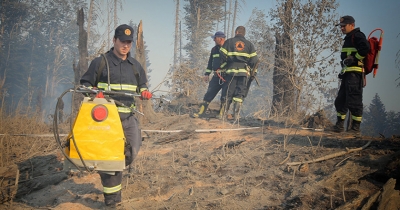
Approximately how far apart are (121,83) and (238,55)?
4636mm

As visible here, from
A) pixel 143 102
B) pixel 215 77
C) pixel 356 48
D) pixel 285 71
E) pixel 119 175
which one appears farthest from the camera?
pixel 285 71

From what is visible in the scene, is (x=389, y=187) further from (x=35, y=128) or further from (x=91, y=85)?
(x=35, y=128)

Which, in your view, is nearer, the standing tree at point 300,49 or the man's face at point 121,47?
the man's face at point 121,47

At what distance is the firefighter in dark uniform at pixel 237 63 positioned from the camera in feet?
22.9

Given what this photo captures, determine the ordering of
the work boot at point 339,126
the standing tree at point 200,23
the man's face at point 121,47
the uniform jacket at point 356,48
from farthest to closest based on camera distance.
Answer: the standing tree at point 200,23 → the work boot at point 339,126 → the uniform jacket at point 356,48 → the man's face at point 121,47

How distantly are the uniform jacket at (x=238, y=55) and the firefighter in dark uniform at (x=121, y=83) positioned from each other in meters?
4.32

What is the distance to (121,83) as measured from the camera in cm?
299

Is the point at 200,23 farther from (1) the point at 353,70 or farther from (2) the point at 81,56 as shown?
(1) the point at 353,70

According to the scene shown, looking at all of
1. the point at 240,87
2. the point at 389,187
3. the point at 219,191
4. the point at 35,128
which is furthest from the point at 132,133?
the point at 35,128

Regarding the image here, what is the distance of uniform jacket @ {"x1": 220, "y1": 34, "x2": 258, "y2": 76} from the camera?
699 cm

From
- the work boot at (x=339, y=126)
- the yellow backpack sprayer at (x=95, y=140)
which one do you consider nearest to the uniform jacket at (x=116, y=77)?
the yellow backpack sprayer at (x=95, y=140)

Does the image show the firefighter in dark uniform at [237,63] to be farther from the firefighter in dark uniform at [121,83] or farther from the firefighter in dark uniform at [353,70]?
the firefighter in dark uniform at [121,83]

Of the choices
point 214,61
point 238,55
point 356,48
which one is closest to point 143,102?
point 214,61

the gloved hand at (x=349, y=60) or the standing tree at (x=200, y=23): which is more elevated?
the standing tree at (x=200, y=23)
